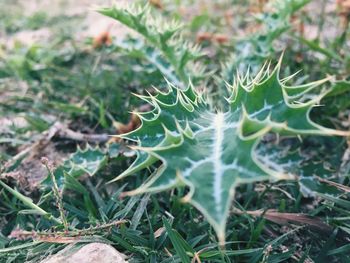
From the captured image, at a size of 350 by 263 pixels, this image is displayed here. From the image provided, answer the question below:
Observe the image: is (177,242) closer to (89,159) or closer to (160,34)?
(89,159)

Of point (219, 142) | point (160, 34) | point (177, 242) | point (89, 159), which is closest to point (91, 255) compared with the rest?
point (177, 242)

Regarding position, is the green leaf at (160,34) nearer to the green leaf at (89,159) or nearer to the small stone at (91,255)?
the green leaf at (89,159)

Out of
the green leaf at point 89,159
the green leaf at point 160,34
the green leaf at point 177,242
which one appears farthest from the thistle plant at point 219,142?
the green leaf at point 160,34

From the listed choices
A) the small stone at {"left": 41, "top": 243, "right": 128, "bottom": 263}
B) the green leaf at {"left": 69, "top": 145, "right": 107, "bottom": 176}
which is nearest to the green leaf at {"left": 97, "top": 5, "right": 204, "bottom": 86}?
the green leaf at {"left": 69, "top": 145, "right": 107, "bottom": 176}

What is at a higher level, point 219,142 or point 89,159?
point 219,142

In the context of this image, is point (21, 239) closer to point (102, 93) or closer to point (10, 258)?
point (10, 258)

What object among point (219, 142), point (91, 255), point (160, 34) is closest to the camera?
point (219, 142)
